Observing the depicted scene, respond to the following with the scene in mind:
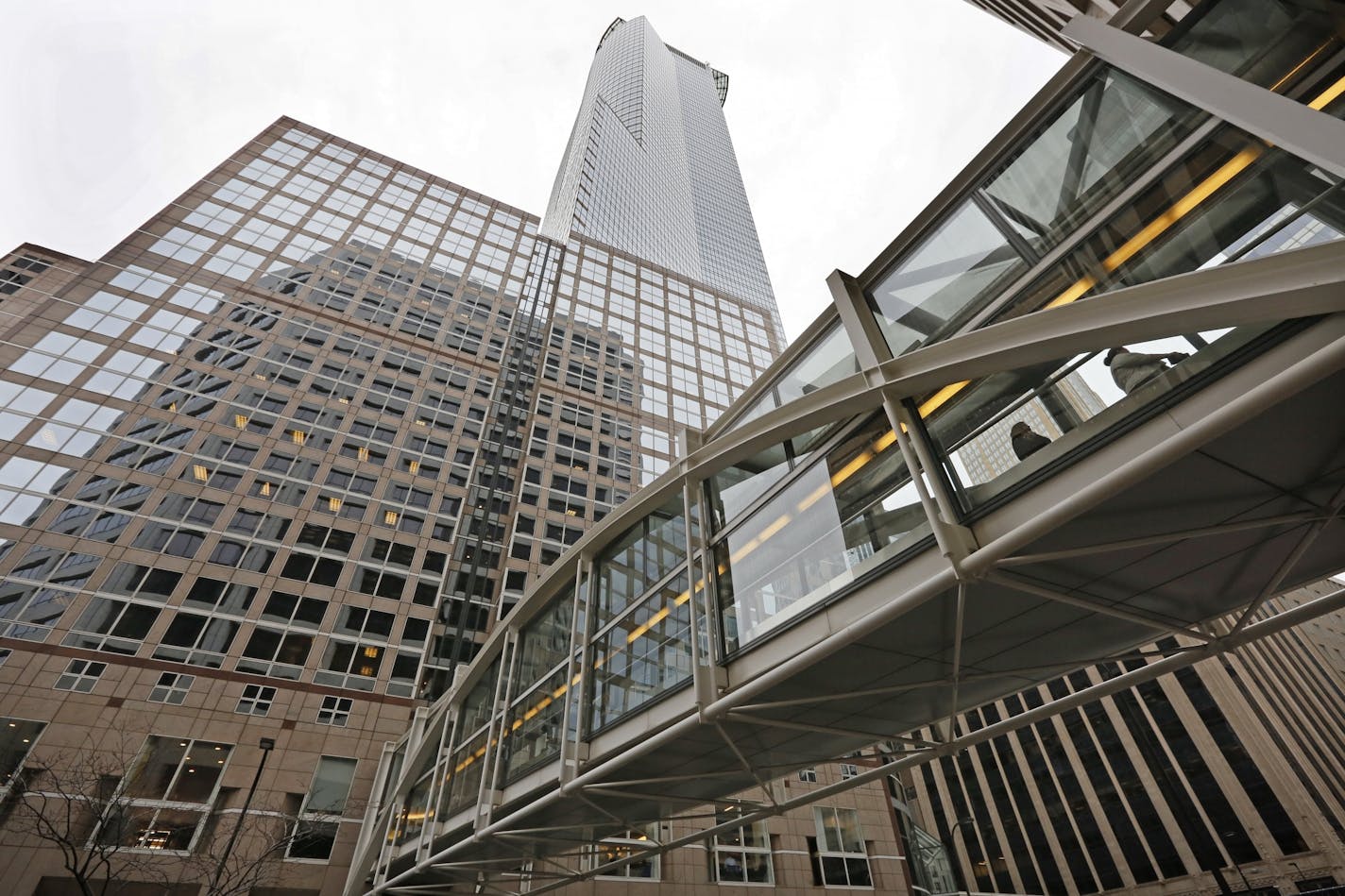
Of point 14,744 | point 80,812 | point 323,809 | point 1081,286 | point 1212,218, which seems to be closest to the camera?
point 1212,218

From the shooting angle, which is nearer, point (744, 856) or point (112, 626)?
point (112, 626)

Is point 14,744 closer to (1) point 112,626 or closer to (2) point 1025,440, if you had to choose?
(1) point 112,626

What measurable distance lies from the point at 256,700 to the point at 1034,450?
39616 mm

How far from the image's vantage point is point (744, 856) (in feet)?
119


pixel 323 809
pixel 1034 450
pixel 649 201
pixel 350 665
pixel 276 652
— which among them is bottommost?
pixel 1034 450

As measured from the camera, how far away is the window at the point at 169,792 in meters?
28.9

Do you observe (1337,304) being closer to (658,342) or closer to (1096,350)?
(1096,350)

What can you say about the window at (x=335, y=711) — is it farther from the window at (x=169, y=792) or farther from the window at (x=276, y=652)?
the window at (x=169, y=792)

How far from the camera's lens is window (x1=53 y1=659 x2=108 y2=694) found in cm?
3150

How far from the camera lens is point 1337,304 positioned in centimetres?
553

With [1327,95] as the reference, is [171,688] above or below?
above

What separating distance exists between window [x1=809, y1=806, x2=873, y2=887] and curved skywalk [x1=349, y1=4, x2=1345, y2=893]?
28327 mm

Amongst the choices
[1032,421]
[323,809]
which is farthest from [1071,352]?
[323,809]

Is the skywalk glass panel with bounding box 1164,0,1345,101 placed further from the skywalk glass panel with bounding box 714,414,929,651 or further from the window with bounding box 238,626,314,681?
the window with bounding box 238,626,314,681
